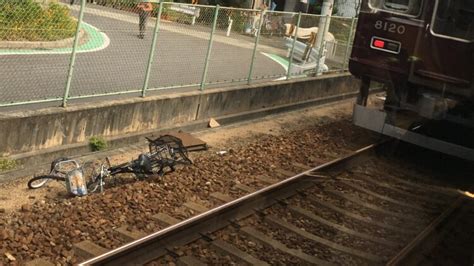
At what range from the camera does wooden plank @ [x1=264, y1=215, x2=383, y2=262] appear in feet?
17.6

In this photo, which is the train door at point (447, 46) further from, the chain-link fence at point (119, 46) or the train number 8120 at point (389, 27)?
the chain-link fence at point (119, 46)

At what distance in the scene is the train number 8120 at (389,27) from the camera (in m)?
8.53

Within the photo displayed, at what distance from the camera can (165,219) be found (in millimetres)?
5469

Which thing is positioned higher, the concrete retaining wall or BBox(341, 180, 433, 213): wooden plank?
the concrete retaining wall

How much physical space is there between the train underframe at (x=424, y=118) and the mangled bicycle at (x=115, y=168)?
10.4ft

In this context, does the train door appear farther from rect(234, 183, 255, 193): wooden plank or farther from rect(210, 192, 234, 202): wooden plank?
rect(210, 192, 234, 202): wooden plank

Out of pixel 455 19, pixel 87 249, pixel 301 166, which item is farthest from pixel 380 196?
pixel 87 249

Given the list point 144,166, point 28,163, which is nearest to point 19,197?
point 28,163

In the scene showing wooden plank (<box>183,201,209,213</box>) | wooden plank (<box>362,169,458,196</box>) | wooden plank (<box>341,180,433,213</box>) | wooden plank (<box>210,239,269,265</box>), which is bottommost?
wooden plank (<box>210,239,269,265</box>)

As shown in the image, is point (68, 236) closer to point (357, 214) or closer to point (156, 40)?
point (357, 214)

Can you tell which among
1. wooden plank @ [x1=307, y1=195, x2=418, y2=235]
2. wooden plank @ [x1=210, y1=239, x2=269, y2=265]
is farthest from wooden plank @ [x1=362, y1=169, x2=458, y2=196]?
wooden plank @ [x1=210, y1=239, x2=269, y2=265]

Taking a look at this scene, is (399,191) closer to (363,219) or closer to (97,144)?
(363,219)

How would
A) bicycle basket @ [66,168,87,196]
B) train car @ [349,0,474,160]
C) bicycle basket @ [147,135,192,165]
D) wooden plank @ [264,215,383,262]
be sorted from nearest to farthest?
wooden plank @ [264,215,383,262] < bicycle basket @ [66,168,87,196] < bicycle basket @ [147,135,192,165] < train car @ [349,0,474,160]

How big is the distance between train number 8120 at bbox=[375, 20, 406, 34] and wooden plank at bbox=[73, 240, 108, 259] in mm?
5718
